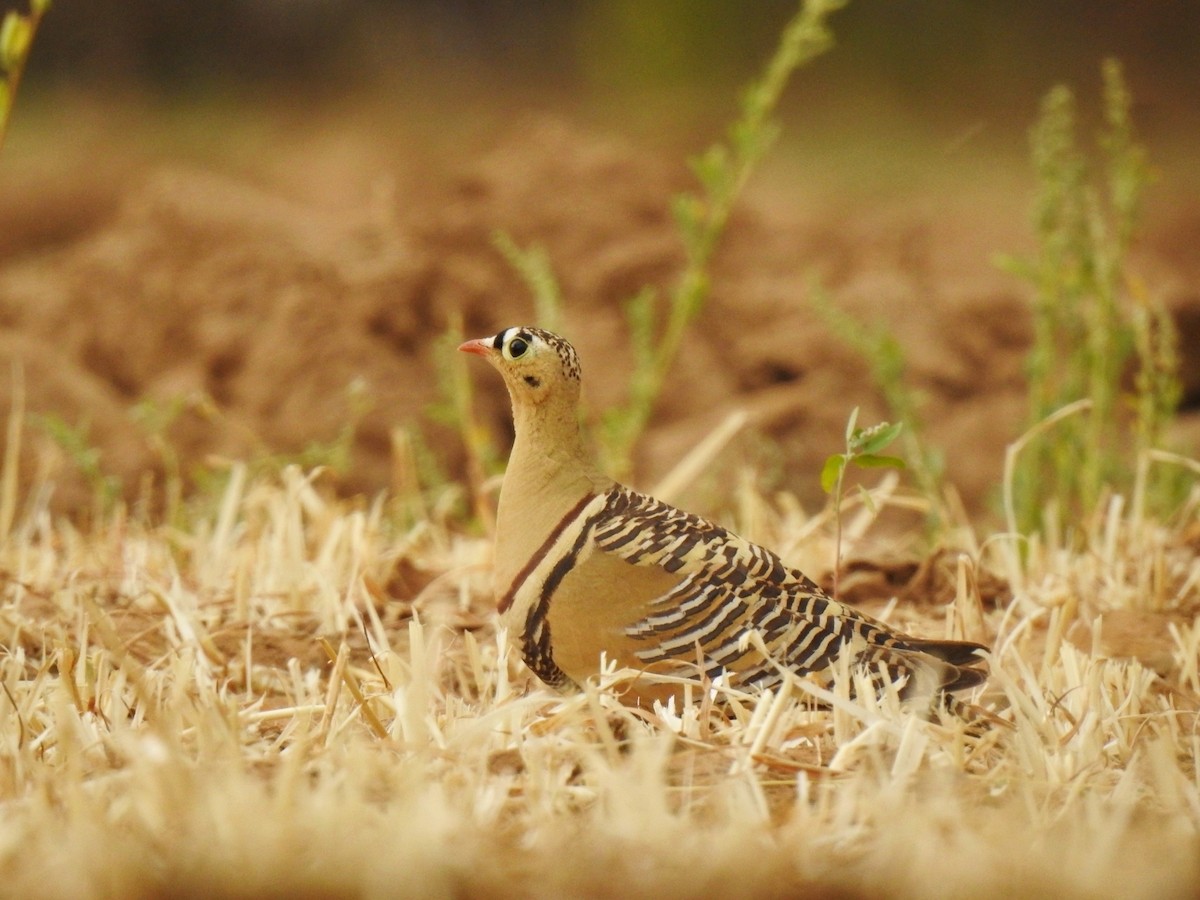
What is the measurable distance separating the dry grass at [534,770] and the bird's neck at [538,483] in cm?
16

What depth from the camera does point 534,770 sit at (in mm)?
1269

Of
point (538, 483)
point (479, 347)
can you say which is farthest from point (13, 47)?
point (538, 483)

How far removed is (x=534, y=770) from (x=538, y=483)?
501 millimetres

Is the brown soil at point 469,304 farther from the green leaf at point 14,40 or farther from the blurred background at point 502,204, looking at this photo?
the green leaf at point 14,40

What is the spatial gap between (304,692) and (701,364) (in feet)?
10.9

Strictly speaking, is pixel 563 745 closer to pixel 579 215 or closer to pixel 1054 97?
pixel 1054 97

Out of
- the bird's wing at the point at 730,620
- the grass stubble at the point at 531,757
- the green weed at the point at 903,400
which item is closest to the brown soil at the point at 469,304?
the green weed at the point at 903,400

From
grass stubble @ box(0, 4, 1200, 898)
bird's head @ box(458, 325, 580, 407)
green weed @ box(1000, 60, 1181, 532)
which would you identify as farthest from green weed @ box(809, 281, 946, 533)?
bird's head @ box(458, 325, 580, 407)

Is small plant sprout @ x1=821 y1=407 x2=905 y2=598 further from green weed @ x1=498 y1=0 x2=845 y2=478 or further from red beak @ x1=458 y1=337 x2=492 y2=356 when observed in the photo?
green weed @ x1=498 y1=0 x2=845 y2=478

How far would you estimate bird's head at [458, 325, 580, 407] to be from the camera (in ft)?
5.53

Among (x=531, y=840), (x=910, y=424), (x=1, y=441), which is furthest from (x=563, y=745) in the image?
(x=1, y=441)

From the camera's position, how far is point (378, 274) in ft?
15.5

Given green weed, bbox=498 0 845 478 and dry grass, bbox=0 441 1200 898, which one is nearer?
dry grass, bbox=0 441 1200 898

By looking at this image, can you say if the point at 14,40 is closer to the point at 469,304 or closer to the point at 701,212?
the point at 701,212
